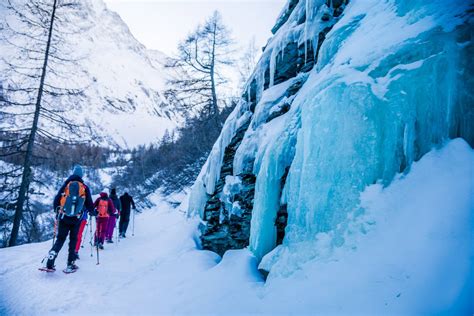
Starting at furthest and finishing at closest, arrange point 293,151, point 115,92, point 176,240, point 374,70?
point 115,92, point 176,240, point 293,151, point 374,70

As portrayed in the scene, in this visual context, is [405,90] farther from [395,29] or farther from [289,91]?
[289,91]

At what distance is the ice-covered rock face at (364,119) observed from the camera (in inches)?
105

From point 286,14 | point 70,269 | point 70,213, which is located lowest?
point 70,269

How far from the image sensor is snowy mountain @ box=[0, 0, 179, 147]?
8800cm

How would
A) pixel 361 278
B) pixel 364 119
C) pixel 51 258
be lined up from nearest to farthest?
1. pixel 361 278
2. pixel 364 119
3. pixel 51 258

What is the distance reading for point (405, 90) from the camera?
2854 millimetres

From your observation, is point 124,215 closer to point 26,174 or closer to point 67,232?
point 26,174

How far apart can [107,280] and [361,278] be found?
176 inches

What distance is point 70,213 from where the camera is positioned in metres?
4.81

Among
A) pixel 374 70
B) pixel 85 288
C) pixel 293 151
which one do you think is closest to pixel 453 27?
pixel 374 70

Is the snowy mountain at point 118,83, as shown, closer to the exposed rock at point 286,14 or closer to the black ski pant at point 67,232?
the exposed rock at point 286,14

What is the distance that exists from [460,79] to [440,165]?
861mm

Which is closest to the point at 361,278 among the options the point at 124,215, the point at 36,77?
the point at 124,215

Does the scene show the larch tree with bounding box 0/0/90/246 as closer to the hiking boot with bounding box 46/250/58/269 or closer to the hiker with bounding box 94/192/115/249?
the hiker with bounding box 94/192/115/249
